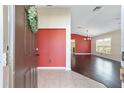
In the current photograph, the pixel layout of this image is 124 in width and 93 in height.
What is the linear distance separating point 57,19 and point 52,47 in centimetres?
133

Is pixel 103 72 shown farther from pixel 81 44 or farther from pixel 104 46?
pixel 81 44

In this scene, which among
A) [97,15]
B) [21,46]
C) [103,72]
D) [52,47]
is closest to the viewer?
[21,46]

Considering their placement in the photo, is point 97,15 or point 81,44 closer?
point 97,15

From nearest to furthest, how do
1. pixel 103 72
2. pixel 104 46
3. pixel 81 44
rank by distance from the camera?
1. pixel 103 72
2. pixel 104 46
3. pixel 81 44

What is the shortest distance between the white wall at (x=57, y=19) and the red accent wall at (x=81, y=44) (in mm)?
13294

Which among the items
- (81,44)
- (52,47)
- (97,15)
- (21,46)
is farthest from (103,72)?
(81,44)

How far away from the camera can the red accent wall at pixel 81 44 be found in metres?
21.3

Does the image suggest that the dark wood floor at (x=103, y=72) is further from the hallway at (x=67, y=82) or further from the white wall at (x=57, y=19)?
the white wall at (x=57, y=19)

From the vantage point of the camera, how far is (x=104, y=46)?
16.1 meters

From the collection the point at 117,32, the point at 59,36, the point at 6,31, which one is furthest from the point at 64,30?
the point at 6,31

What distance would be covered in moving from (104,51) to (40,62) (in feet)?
30.4

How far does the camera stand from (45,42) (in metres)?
8.21
